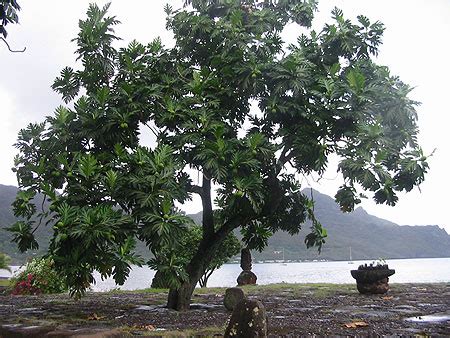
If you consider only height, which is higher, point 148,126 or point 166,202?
point 148,126

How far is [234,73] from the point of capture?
28.3ft

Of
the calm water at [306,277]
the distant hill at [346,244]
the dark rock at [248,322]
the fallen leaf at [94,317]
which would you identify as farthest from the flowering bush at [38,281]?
the distant hill at [346,244]

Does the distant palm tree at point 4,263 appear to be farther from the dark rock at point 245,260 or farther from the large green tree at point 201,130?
the large green tree at point 201,130

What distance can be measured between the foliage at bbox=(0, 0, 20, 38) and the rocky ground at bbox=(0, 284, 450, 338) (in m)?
3.79

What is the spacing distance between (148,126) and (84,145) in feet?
4.18

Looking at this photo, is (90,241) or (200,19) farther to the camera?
(200,19)

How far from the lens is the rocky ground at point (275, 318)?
5891 millimetres

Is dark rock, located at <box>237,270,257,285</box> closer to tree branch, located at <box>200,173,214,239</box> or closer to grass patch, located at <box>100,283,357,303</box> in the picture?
grass patch, located at <box>100,283,357,303</box>

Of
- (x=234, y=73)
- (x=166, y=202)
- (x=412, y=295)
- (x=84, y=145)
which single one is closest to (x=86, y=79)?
(x=84, y=145)

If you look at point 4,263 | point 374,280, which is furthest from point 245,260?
point 4,263

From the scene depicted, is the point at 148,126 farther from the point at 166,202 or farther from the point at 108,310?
the point at 108,310

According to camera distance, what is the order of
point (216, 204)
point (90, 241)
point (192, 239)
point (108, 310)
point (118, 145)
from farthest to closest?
point (192, 239), point (216, 204), point (108, 310), point (118, 145), point (90, 241)

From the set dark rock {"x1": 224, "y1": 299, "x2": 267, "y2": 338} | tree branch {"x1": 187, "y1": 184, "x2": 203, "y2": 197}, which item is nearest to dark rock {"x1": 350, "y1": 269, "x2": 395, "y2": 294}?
tree branch {"x1": 187, "y1": 184, "x2": 203, "y2": 197}

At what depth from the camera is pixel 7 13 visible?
6.22m
